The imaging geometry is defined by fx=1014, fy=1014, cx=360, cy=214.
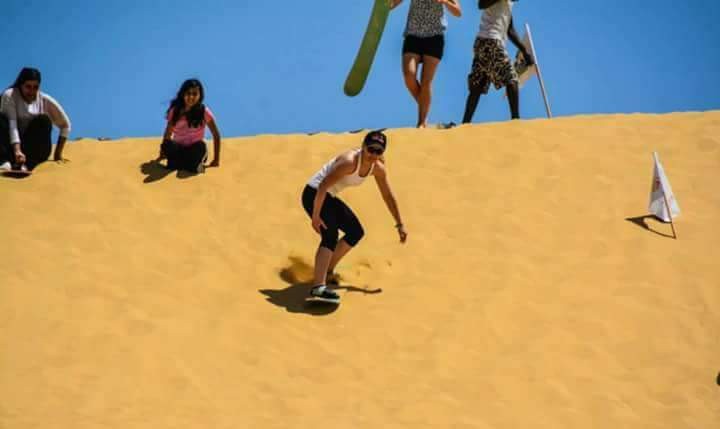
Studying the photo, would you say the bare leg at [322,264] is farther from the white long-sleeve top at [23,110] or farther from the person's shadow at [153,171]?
the white long-sleeve top at [23,110]

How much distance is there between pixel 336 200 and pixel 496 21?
3.97m

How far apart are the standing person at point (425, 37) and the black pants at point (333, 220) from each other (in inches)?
122

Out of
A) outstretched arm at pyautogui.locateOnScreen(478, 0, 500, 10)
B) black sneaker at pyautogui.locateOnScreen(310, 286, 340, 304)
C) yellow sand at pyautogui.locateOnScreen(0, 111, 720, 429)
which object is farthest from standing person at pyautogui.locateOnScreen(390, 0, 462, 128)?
black sneaker at pyautogui.locateOnScreen(310, 286, 340, 304)

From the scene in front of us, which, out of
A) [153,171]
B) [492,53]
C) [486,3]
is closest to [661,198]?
[492,53]

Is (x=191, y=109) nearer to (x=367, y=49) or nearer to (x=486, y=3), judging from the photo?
(x=367, y=49)

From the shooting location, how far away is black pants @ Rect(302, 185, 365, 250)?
7656 millimetres

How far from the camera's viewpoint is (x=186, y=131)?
984cm

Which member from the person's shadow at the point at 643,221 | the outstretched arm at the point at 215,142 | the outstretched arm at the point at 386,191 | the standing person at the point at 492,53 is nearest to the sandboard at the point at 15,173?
the outstretched arm at the point at 215,142

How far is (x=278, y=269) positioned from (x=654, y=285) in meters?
3.08

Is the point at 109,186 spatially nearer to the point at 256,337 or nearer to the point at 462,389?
the point at 256,337

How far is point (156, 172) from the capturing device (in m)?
10.1

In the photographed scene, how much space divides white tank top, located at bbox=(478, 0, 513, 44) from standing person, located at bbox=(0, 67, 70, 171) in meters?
4.44

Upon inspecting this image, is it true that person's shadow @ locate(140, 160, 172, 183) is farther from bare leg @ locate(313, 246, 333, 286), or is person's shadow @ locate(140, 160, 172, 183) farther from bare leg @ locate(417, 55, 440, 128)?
bare leg @ locate(313, 246, 333, 286)

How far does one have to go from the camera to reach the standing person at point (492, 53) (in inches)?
422
